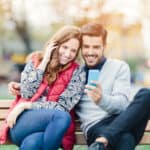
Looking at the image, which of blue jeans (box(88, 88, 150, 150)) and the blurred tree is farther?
the blurred tree

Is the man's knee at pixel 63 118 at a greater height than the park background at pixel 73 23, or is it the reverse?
the man's knee at pixel 63 118

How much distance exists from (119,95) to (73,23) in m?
6.81

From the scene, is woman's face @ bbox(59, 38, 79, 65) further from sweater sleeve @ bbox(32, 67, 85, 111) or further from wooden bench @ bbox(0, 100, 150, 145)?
wooden bench @ bbox(0, 100, 150, 145)

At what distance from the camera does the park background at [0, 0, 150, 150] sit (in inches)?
408

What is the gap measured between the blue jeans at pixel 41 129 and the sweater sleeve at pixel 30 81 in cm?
14

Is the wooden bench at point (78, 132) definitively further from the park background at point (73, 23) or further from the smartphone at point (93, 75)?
the park background at point (73, 23)

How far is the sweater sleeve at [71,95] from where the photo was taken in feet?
12.0

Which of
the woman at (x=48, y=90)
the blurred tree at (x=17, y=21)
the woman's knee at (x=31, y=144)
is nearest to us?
the woman's knee at (x=31, y=144)

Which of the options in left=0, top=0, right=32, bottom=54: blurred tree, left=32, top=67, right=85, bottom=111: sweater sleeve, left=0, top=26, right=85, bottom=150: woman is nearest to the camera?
left=0, top=26, right=85, bottom=150: woman

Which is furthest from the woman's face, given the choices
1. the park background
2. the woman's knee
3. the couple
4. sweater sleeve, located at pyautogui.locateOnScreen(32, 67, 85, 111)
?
the park background

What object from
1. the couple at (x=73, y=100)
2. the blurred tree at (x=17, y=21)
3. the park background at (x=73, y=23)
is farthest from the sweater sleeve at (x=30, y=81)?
the blurred tree at (x=17, y=21)

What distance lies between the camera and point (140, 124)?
3.58 m

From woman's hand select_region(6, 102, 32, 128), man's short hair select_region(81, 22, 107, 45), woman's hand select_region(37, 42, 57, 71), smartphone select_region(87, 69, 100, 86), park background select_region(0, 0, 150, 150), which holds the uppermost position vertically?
man's short hair select_region(81, 22, 107, 45)

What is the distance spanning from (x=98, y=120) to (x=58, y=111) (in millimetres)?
336
